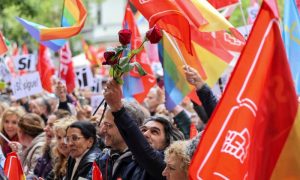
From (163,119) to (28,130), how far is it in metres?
2.85

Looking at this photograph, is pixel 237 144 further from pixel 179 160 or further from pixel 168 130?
pixel 168 130

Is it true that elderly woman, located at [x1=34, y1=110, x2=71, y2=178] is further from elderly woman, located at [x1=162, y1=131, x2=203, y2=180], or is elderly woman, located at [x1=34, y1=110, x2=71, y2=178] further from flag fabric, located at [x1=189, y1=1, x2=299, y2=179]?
flag fabric, located at [x1=189, y1=1, x2=299, y2=179]

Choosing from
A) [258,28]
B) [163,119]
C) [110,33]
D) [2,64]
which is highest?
[258,28]

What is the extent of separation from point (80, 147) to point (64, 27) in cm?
142

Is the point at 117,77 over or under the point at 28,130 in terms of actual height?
over

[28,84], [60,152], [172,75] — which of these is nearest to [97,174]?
[60,152]

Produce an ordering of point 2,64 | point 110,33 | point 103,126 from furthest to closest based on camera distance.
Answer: point 110,33 < point 2,64 < point 103,126

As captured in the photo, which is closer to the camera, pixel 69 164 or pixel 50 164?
pixel 69 164

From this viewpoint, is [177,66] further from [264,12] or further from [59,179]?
[264,12]

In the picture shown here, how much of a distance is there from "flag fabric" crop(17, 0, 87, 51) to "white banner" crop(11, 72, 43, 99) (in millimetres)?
2292

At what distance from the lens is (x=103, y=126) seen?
18.3 feet

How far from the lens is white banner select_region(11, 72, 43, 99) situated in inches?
458

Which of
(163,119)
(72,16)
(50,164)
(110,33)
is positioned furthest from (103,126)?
(110,33)

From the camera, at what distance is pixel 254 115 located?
11.6 ft
